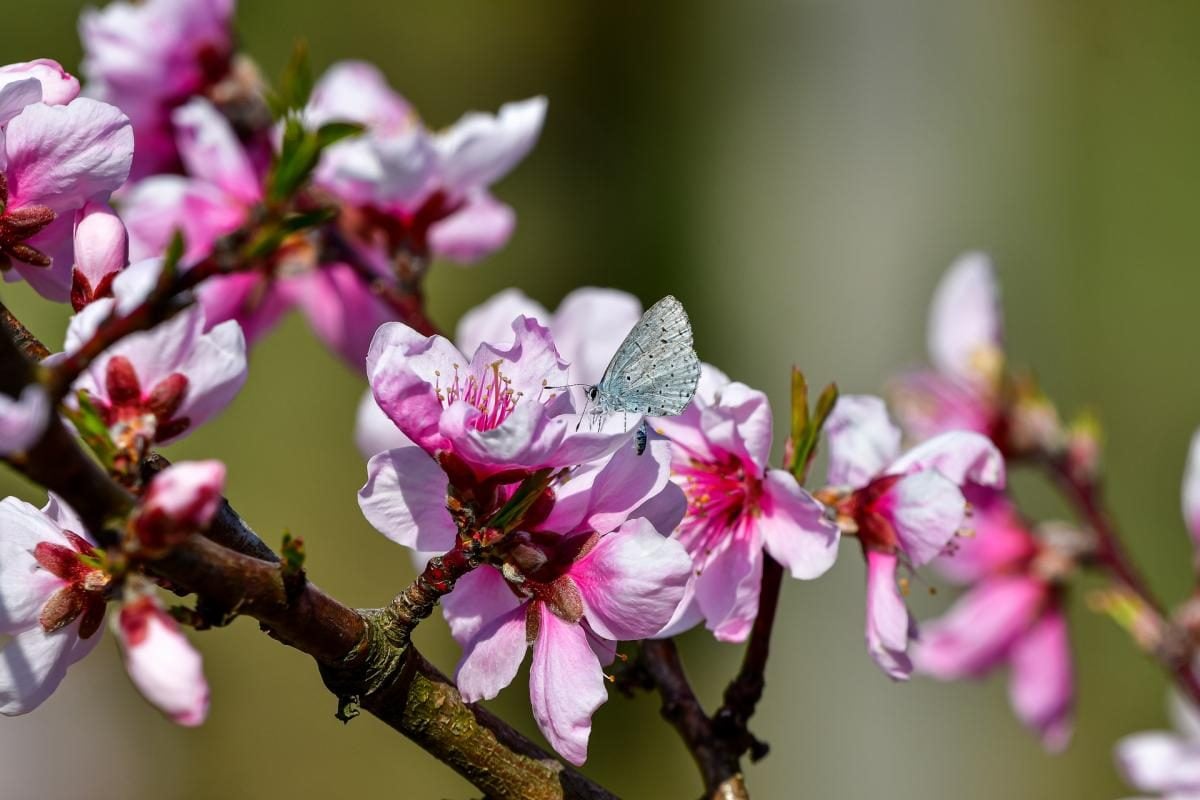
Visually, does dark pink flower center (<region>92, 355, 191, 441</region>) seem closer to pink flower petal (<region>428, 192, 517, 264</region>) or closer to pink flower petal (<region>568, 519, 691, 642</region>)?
pink flower petal (<region>568, 519, 691, 642</region>)

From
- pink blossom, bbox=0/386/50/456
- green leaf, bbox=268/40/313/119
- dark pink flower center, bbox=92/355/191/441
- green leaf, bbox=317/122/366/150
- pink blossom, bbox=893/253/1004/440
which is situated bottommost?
pink blossom, bbox=893/253/1004/440

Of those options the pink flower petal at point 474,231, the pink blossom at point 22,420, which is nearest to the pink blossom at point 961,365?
the pink flower petal at point 474,231

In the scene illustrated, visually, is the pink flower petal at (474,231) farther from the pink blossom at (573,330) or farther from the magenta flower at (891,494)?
the magenta flower at (891,494)

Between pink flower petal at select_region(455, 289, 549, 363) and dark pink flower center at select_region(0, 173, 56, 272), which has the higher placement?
dark pink flower center at select_region(0, 173, 56, 272)

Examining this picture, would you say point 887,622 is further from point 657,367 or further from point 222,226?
point 222,226

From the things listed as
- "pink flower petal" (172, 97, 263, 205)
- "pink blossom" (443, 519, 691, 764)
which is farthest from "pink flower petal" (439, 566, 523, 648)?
"pink flower petal" (172, 97, 263, 205)

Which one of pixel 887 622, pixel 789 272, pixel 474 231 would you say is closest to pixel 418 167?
pixel 474 231

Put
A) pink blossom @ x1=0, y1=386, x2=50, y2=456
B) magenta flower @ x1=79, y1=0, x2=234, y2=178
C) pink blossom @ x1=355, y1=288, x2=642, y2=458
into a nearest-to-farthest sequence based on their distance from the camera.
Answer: pink blossom @ x1=0, y1=386, x2=50, y2=456 → pink blossom @ x1=355, y1=288, x2=642, y2=458 → magenta flower @ x1=79, y1=0, x2=234, y2=178

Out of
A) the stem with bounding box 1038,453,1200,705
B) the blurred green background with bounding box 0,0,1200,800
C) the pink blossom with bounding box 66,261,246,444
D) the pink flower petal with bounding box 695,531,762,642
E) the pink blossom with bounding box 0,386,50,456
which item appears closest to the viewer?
the pink blossom with bounding box 0,386,50,456
